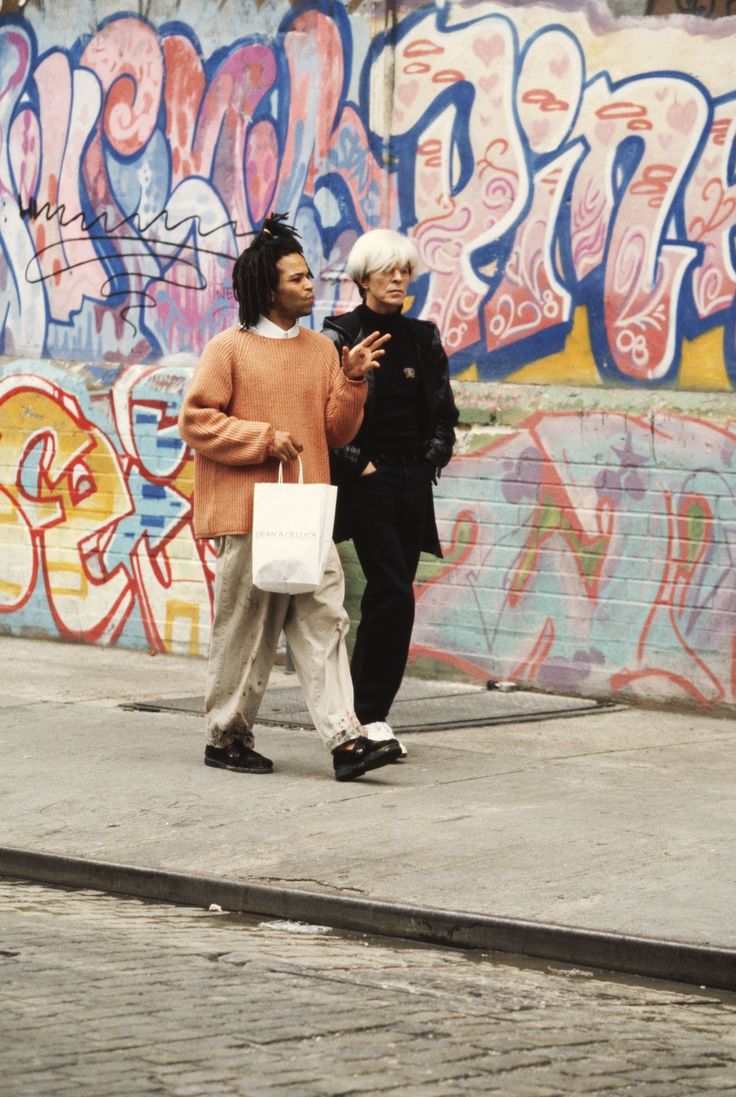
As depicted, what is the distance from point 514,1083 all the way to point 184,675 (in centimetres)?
639

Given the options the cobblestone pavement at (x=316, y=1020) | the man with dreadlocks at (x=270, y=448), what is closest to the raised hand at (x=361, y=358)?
the man with dreadlocks at (x=270, y=448)

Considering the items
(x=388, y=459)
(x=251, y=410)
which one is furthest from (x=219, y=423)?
(x=388, y=459)

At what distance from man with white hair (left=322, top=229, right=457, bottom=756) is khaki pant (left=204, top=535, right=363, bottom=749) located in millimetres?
324

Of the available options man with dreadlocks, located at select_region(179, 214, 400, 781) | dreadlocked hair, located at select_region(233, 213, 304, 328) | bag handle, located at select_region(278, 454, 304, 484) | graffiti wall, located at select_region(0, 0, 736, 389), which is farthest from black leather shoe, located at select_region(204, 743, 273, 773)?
graffiti wall, located at select_region(0, 0, 736, 389)

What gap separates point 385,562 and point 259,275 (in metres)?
1.24

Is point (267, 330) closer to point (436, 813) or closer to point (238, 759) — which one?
point (238, 759)

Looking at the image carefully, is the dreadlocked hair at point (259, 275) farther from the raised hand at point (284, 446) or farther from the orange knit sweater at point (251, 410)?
the raised hand at point (284, 446)

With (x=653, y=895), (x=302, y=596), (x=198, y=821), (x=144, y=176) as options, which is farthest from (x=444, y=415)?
(x=144, y=176)

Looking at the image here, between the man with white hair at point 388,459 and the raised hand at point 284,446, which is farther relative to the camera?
the man with white hair at point 388,459

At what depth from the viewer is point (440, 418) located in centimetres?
854

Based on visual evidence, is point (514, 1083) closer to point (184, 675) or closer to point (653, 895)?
point (653, 895)

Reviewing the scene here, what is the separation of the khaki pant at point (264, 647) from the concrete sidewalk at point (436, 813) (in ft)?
0.76

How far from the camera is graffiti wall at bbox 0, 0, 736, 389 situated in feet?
31.7

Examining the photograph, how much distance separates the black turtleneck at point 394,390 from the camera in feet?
27.3
